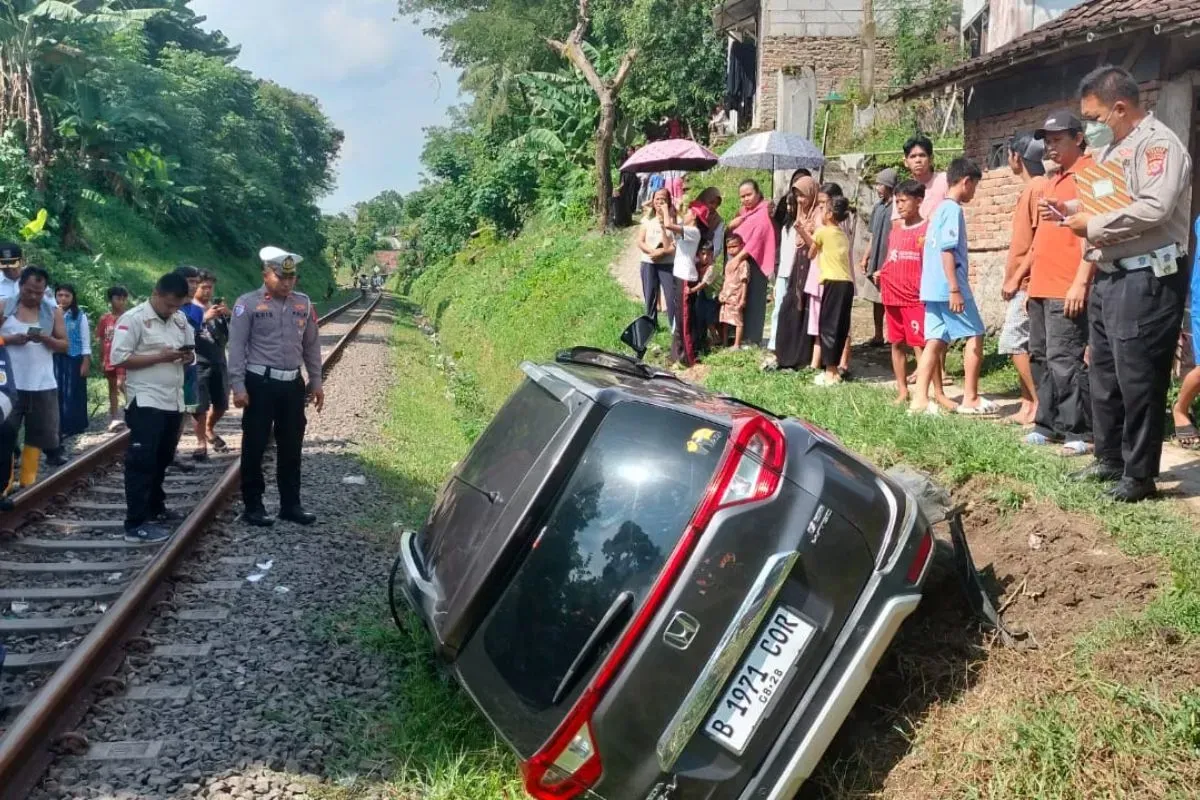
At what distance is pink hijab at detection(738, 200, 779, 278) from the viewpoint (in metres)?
10.4

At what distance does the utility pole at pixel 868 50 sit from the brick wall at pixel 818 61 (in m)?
0.37

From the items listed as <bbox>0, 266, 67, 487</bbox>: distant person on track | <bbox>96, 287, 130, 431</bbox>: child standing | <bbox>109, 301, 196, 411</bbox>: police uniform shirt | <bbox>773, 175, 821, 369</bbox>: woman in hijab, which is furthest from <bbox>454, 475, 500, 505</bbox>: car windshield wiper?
<bbox>96, 287, 130, 431</bbox>: child standing

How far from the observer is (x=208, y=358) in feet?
30.8

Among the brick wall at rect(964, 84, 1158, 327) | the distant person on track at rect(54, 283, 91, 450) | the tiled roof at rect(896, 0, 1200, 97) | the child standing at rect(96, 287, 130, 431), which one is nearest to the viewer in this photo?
the tiled roof at rect(896, 0, 1200, 97)

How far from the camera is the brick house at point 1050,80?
28.6ft

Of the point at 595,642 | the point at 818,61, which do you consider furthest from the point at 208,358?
the point at 818,61

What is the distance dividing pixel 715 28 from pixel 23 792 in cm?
2899

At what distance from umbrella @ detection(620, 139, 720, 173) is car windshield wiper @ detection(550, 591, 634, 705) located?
10862 millimetres

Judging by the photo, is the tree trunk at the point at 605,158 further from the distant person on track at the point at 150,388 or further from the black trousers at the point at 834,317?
the distant person on track at the point at 150,388

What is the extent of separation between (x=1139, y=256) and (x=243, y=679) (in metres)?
4.61

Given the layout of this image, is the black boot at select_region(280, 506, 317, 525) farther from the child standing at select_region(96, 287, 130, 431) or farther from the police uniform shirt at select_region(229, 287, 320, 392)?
the child standing at select_region(96, 287, 130, 431)

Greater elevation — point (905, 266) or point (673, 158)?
point (673, 158)

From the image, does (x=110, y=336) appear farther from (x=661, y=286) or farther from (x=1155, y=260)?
(x=1155, y=260)

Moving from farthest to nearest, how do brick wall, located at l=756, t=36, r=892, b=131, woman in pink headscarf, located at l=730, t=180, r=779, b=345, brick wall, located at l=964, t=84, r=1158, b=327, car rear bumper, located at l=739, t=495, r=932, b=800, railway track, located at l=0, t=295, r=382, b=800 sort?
brick wall, located at l=756, t=36, r=892, b=131
brick wall, located at l=964, t=84, r=1158, b=327
woman in pink headscarf, located at l=730, t=180, r=779, b=345
railway track, located at l=0, t=295, r=382, b=800
car rear bumper, located at l=739, t=495, r=932, b=800
